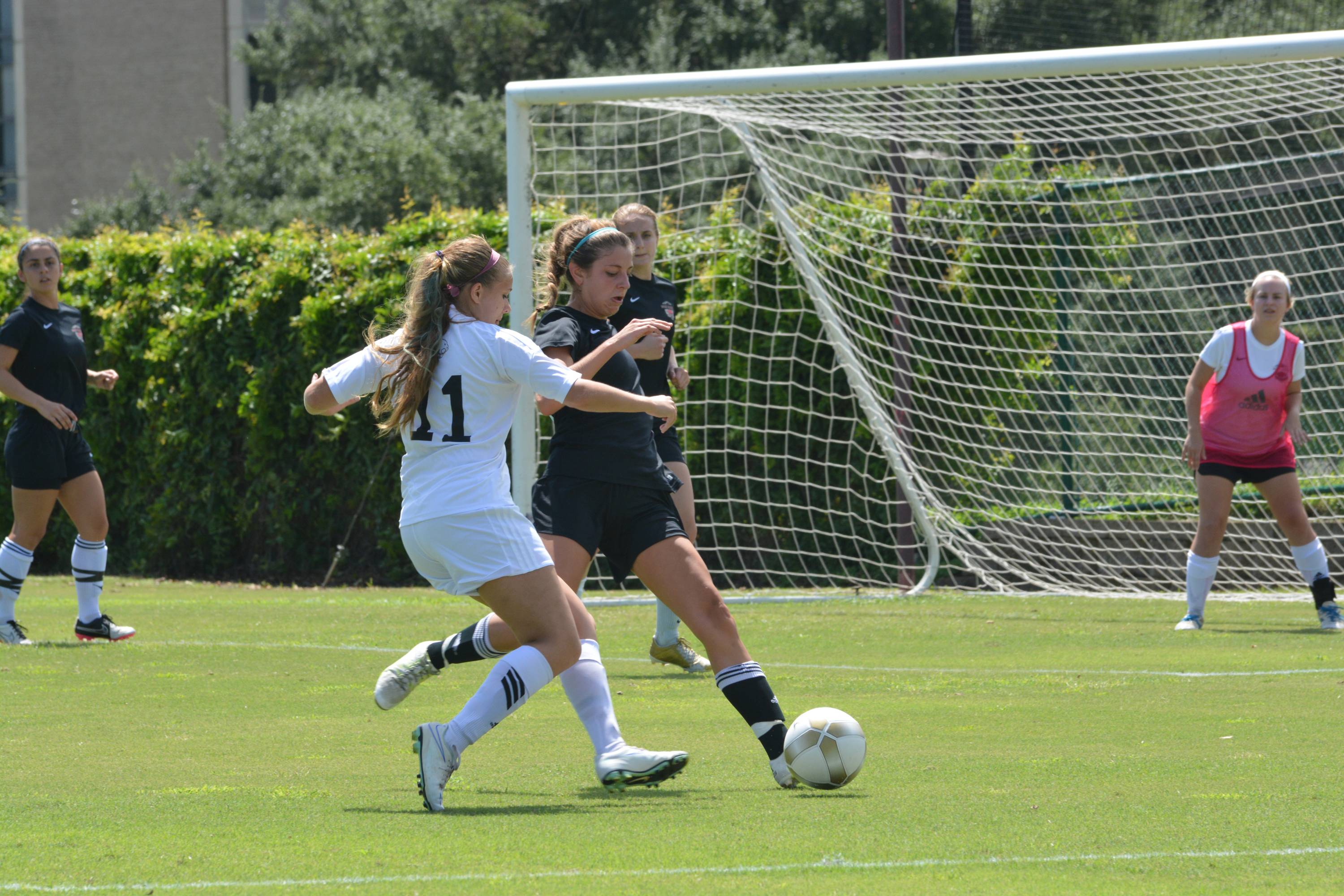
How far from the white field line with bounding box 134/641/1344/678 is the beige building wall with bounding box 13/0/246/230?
32.0 metres

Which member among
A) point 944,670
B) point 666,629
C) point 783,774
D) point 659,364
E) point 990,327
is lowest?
point 944,670

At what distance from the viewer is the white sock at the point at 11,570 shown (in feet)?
29.3

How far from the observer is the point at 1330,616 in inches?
374

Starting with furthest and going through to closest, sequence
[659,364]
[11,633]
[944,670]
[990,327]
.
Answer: [990,327], [11,633], [944,670], [659,364]

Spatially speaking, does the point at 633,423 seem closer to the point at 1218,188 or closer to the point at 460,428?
the point at 460,428

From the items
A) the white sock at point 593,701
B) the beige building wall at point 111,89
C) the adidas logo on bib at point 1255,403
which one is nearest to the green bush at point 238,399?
the adidas logo on bib at point 1255,403

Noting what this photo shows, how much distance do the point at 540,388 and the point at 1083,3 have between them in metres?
16.1

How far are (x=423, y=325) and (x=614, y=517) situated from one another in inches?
39.7

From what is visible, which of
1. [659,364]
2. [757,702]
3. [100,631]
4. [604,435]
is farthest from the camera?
[100,631]

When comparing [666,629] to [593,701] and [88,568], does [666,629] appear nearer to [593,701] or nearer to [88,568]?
[593,701]

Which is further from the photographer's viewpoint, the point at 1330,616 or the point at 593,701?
the point at 1330,616

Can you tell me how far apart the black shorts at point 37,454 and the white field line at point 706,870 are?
5640 mm

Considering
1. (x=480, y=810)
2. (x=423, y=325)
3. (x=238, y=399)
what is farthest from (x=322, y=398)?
(x=238, y=399)

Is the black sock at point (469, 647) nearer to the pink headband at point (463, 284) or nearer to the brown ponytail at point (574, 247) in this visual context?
the brown ponytail at point (574, 247)
